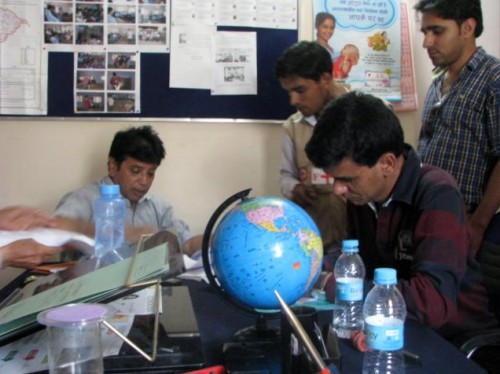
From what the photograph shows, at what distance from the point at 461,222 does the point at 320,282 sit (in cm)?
40

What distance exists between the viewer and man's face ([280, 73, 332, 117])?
7.72 ft

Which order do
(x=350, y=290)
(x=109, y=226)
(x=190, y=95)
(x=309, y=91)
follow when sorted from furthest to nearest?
(x=190, y=95) → (x=309, y=91) → (x=109, y=226) → (x=350, y=290)

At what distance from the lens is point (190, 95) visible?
105 inches

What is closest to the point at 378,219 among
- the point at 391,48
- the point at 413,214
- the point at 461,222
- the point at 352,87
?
the point at 413,214

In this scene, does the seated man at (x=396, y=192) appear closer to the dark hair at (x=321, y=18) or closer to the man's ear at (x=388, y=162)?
the man's ear at (x=388, y=162)

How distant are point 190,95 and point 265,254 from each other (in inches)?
70.2

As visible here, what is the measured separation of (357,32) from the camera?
280 cm

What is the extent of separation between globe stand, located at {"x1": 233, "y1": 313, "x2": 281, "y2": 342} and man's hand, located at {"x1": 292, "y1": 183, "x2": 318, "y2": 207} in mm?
1372

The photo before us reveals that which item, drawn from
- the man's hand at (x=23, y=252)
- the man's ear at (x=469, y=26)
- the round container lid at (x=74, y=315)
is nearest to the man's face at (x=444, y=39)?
the man's ear at (x=469, y=26)

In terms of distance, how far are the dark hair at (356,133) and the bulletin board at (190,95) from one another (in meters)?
1.21

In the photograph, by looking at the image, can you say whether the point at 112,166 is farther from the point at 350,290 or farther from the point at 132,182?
the point at 350,290

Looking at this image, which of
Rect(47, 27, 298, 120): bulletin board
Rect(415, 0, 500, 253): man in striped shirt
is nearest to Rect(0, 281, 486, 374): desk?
Rect(415, 0, 500, 253): man in striped shirt

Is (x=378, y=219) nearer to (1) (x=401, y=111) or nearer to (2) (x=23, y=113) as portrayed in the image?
(1) (x=401, y=111)

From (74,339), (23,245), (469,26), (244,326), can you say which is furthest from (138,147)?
(74,339)
